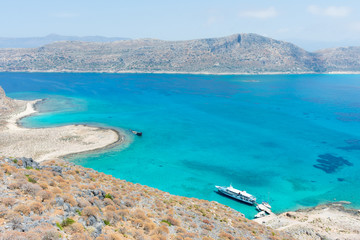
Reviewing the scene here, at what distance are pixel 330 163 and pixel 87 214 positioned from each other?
72.2 m

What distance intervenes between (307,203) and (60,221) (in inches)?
1975

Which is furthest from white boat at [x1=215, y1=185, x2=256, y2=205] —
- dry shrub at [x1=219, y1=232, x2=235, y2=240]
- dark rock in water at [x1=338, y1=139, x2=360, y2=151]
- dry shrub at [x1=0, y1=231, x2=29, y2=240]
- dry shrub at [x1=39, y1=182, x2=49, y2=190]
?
dark rock in water at [x1=338, y1=139, x2=360, y2=151]

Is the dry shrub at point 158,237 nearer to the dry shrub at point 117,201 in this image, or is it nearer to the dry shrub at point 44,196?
the dry shrub at point 117,201

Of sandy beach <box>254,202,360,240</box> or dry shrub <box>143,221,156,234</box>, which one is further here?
sandy beach <box>254,202,360,240</box>

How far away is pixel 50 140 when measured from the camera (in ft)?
254

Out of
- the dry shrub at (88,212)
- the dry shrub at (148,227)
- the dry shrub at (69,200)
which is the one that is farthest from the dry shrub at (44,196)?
the dry shrub at (148,227)

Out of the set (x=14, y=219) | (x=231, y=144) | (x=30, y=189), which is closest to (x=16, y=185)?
(x=30, y=189)

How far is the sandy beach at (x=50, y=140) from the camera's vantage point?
6788 centimetres

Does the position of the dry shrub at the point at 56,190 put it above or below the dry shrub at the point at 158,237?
above

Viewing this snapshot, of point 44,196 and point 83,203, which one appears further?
point 83,203

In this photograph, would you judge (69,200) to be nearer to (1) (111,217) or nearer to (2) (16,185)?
(1) (111,217)

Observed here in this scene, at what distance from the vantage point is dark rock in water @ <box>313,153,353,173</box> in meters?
65.7

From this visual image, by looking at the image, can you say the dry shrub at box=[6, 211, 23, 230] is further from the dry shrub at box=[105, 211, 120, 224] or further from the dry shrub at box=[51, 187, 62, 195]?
the dry shrub at box=[105, 211, 120, 224]

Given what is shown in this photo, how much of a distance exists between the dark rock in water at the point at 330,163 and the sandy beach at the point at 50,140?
6388 cm
